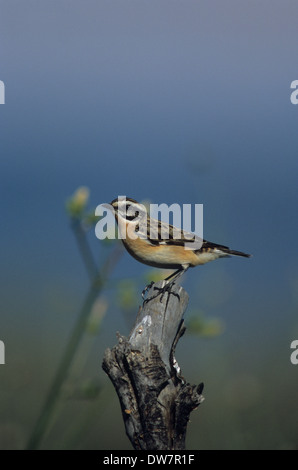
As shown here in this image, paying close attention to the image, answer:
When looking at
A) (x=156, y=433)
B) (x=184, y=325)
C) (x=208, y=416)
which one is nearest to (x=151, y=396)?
(x=156, y=433)

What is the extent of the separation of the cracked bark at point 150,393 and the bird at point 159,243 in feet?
3.30

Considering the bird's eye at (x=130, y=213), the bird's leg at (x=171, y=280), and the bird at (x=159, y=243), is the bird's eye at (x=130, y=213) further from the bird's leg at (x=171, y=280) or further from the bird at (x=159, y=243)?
the bird's leg at (x=171, y=280)

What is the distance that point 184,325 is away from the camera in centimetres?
503

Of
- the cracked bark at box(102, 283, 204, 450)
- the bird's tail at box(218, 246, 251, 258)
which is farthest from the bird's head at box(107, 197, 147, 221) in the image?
the cracked bark at box(102, 283, 204, 450)

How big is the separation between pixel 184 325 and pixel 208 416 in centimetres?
270

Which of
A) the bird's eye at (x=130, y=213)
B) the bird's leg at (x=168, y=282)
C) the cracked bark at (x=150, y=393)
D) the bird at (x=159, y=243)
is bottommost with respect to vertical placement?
the cracked bark at (x=150, y=393)

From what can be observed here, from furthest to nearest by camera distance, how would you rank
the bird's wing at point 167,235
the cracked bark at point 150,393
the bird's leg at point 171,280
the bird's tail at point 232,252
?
the bird's tail at point 232,252
the bird's wing at point 167,235
the bird's leg at point 171,280
the cracked bark at point 150,393

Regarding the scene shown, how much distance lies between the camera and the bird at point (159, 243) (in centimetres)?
559

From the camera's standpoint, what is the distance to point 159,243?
571 centimetres

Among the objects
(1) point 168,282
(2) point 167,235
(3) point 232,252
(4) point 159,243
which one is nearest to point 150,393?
(1) point 168,282

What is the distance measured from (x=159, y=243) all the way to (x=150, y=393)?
175cm

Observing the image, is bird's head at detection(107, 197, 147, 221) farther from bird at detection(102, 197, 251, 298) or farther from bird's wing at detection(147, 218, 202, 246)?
bird's wing at detection(147, 218, 202, 246)

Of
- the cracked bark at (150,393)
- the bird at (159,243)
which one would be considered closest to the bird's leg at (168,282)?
the bird at (159,243)

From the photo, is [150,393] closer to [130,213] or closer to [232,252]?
[130,213]
